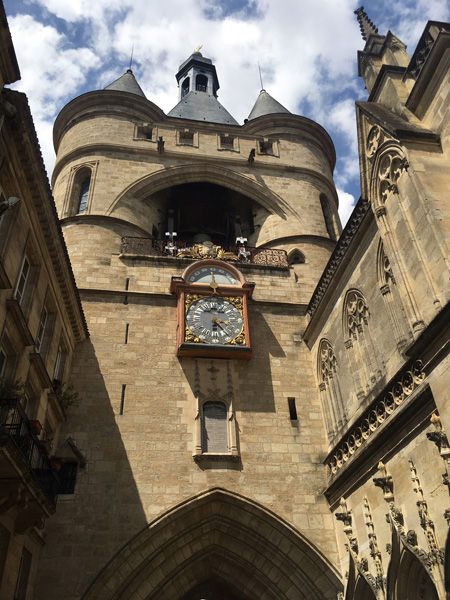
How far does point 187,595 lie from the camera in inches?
420

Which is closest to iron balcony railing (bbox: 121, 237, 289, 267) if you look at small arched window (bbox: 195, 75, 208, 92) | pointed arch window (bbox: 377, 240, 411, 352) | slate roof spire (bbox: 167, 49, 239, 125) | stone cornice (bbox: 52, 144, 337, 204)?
stone cornice (bbox: 52, 144, 337, 204)

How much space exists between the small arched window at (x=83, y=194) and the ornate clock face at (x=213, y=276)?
461 centimetres

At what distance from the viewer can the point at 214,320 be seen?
12836 millimetres

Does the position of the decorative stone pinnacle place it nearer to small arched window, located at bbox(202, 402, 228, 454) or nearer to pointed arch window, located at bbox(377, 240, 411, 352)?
pointed arch window, located at bbox(377, 240, 411, 352)

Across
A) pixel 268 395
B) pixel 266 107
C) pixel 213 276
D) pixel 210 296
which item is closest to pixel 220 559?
pixel 268 395

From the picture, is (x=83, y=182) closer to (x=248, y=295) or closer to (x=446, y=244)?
(x=248, y=295)

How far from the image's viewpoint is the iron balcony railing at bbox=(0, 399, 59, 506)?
6559 mm

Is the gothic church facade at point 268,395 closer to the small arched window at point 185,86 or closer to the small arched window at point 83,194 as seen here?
the small arched window at point 83,194

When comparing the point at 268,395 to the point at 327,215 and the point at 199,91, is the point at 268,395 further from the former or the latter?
the point at 199,91

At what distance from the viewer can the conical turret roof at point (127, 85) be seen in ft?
67.2

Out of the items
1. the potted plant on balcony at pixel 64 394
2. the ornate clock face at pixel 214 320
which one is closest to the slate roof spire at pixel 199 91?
the ornate clock face at pixel 214 320

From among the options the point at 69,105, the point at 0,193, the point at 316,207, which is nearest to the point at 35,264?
the point at 0,193

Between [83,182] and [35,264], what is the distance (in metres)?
8.20

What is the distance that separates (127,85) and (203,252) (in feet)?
33.1
